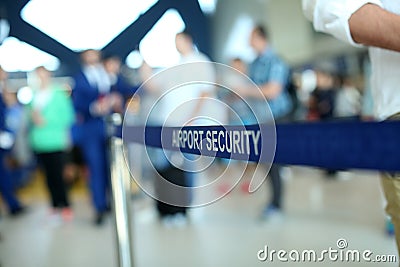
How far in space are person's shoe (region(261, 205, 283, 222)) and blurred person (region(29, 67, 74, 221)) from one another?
1.62m

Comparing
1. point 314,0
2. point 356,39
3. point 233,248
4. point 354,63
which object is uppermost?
point 354,63

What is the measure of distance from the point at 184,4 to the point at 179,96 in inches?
290

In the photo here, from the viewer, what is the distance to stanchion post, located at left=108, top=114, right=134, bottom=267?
1.75 metres

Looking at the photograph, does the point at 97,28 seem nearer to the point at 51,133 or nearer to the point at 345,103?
the point at 345,103

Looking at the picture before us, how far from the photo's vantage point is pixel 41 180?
22.2ft

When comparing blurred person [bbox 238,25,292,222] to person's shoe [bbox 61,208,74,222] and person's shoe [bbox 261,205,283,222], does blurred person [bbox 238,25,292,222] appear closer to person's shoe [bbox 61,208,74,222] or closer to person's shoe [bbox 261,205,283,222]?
person's shoe [bbox 261,205,283,222]

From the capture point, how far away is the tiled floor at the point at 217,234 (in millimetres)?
2379

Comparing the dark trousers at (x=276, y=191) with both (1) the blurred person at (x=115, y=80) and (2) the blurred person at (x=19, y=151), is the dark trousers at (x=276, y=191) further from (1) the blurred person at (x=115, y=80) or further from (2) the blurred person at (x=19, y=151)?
(2) the blurred person at (x=19, y=151)

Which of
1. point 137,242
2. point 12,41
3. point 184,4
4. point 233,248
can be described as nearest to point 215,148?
point 233,248

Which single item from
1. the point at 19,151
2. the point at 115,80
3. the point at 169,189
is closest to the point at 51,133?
the point at 115,80

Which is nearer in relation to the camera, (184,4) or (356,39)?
(356,39)

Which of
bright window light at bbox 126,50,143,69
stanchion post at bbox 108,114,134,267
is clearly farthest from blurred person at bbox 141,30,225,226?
bright window light at bbox 126,50,143,69

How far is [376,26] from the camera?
826mm

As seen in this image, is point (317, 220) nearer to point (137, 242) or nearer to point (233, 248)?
→ point (233, 248)
